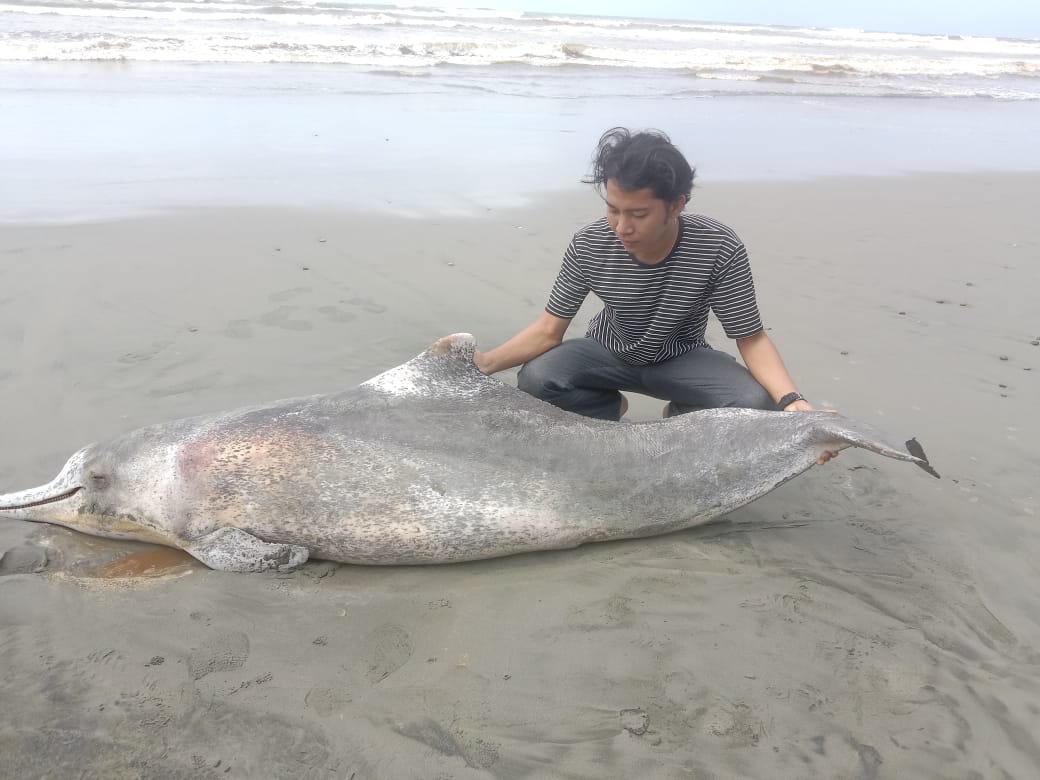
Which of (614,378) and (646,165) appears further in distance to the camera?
(614,378)

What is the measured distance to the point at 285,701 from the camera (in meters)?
2.76

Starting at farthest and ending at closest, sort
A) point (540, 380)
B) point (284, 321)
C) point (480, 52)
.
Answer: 1. point (480, 52)
2. point (284, 321)
3. point (540, 380)

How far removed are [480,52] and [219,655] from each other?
66.3ft

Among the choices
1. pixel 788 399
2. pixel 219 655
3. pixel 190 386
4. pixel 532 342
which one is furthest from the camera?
pixel 190 386

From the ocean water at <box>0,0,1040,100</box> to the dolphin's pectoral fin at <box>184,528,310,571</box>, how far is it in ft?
44.5

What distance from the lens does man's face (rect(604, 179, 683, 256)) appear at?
11.7 ft

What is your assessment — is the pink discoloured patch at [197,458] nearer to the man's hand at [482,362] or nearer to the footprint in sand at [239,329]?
the man's hand at [482,362]

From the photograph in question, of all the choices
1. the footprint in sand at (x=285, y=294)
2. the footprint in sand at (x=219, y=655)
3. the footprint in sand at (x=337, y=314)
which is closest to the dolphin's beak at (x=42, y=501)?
the footprint in sand at (x=219, y=655)

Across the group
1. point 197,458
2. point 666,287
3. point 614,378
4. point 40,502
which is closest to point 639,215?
point 666,287

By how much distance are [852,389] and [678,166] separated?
2.34 metres

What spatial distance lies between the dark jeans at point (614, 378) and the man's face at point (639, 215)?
2.63 ft

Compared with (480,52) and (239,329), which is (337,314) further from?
(480,52)

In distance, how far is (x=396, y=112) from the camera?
12.6m

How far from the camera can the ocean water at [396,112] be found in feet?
28.6
